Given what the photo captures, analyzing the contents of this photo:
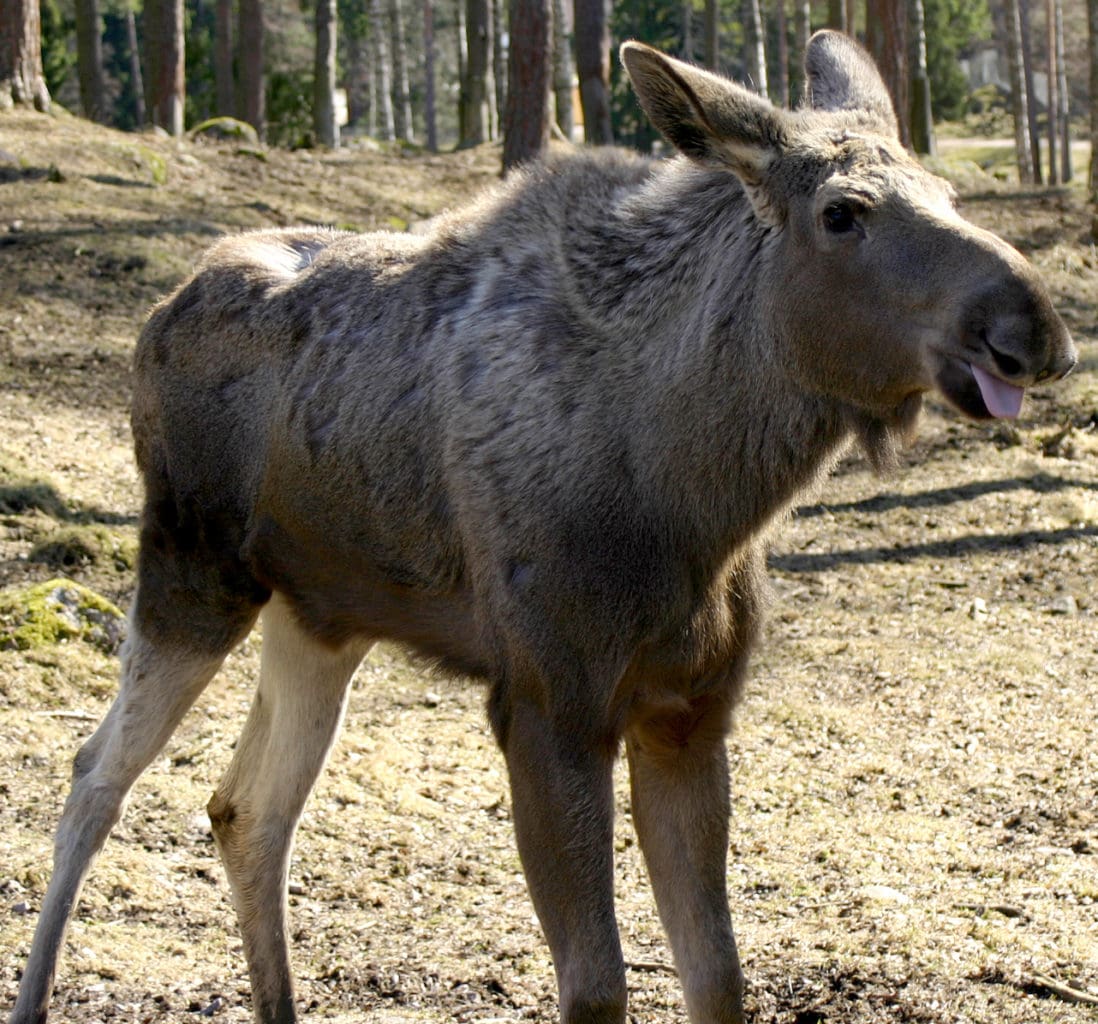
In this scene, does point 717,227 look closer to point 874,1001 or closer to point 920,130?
point 874,1001

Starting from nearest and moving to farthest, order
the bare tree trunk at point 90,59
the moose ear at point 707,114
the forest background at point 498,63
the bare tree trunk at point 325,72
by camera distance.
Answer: the moose ear at point 707,114 → the forest background at point 498,63 → the bare tree trunk at point 90,59 → the bare tree trunk at point 325,72

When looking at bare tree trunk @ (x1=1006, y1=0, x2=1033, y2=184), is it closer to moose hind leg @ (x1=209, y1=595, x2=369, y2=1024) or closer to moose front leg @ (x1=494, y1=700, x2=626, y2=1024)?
moose hind leg @ (x1=209, y1=595, x2=369, y2=1024)

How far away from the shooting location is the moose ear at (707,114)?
12.4 ft

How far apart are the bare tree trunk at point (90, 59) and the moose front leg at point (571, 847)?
20.9m

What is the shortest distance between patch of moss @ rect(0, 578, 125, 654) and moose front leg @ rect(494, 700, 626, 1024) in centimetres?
386

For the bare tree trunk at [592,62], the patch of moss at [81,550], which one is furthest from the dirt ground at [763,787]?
the bare tree trunk at [592,62]

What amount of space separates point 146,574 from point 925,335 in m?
2.86

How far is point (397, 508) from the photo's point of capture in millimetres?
4457

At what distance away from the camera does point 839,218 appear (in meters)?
3.83

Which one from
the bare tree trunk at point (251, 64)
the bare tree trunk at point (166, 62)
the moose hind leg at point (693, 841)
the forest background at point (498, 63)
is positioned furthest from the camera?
the bare tree trunk at point (251, 64)

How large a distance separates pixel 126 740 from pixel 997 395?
318 cm

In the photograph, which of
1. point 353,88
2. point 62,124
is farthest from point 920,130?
point 353,88

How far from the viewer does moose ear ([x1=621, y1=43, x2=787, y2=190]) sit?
3.78 meters

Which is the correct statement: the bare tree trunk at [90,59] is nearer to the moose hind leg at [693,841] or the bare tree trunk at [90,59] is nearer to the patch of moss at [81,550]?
the patch of moss at [81,550]
